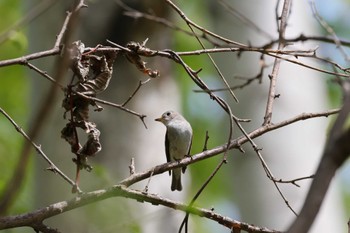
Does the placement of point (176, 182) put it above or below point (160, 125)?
below

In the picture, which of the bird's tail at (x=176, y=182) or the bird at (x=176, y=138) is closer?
the bird's tail at (x=176, y=182)

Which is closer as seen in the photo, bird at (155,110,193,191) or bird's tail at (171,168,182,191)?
bird's tail at (171,168,182,191)

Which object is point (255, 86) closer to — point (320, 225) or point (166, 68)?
point (166, 68)

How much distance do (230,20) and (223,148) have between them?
3125mm

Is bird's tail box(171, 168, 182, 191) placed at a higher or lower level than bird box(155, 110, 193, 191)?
lower

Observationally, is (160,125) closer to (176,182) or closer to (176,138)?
(176,138)

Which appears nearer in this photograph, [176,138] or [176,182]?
[176,182]

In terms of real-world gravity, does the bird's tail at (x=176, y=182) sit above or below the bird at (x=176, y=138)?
below

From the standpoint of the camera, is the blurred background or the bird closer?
the blurred background

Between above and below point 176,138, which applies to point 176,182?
below

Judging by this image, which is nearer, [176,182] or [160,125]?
[176,182]

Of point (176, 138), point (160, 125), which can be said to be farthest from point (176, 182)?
point (160, 125)

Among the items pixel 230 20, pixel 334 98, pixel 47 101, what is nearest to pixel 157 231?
pixel 230 20

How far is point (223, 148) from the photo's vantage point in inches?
66.1
